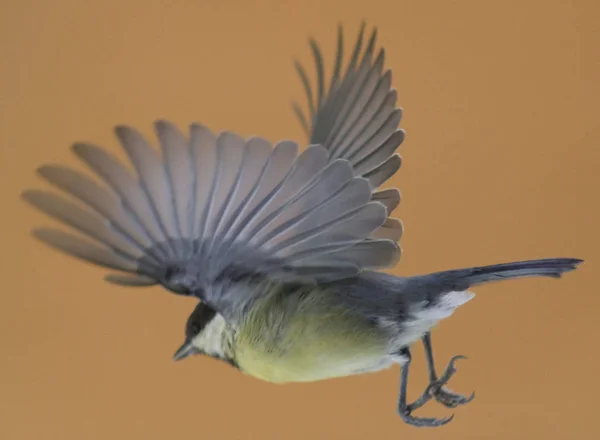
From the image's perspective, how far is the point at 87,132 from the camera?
4.23 feet

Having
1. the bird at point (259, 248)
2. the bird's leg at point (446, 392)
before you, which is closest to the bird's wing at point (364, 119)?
the bird at point (259, 248)

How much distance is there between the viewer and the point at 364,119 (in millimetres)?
761

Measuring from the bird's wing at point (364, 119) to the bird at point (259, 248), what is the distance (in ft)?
0.25

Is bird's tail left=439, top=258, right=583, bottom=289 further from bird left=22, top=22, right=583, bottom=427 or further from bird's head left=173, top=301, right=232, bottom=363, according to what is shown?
bird's head left=173, top=301, right=232, bottom=363

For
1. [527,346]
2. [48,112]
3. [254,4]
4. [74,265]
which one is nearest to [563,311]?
[527,346]

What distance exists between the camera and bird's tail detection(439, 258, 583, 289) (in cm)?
59

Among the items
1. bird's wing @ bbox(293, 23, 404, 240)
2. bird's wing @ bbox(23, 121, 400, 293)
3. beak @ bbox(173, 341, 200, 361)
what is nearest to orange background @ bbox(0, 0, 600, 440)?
bird's wing @ bbox(293, 23, 404, 240)

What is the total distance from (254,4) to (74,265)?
0.59 metres

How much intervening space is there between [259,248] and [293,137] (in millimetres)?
777

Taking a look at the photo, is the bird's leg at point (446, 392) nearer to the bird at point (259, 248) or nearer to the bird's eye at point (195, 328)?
the bird at point (259, 248)

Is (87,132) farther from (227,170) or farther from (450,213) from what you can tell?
(227,170)

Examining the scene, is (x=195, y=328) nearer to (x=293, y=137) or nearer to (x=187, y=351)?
(x=187, y=351)

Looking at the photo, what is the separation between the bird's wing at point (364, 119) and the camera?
0.75 metres

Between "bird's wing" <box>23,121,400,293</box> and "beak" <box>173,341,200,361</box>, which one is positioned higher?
"bird's wing" <box>23,121,400,293</box>
